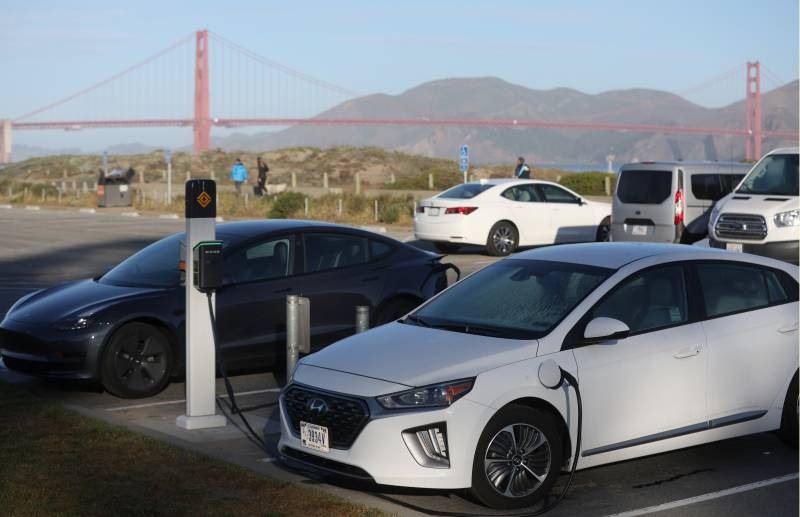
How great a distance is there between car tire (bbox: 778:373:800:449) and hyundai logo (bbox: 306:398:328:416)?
3.27 m

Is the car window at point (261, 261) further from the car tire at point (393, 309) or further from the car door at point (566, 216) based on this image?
the car door at point (566, 216)

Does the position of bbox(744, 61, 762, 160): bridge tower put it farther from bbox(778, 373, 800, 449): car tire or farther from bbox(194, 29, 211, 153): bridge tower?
bbox(778, 373, 800, 449): car tire

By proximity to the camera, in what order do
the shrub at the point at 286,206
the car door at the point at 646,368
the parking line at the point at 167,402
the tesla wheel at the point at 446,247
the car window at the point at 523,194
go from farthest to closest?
the shrub at the point at 286,206, the tesla wheel at the point at 446,247, the car window at the point at 523,194, the parking line at the point at 167,402, the car door at the point at 646,368

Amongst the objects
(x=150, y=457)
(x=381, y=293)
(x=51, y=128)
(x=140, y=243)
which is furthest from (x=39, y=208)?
(x=51, y=128)

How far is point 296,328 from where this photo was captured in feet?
31.4

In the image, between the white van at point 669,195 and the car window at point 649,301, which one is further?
the white van at point 669,195

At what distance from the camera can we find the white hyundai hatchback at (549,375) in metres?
6.81

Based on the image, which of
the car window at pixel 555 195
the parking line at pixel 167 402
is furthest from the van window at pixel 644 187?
the parking line at pixel 167 402

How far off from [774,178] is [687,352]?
11792mm

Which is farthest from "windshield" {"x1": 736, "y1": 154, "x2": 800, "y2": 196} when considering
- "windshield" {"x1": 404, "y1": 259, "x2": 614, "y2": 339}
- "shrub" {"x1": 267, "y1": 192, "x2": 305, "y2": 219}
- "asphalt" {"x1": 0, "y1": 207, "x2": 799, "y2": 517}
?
"shrub" {"x1": 267, "y1": 192, "x2": 305, "y2": 219}

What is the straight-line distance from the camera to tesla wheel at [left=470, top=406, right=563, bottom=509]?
6.84 m

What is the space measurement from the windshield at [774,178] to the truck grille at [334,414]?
500 inches

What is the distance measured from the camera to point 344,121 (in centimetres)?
9881

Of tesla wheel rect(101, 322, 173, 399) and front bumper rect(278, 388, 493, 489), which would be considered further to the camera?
tesla wheel rect(101, 322, 173, 399)
